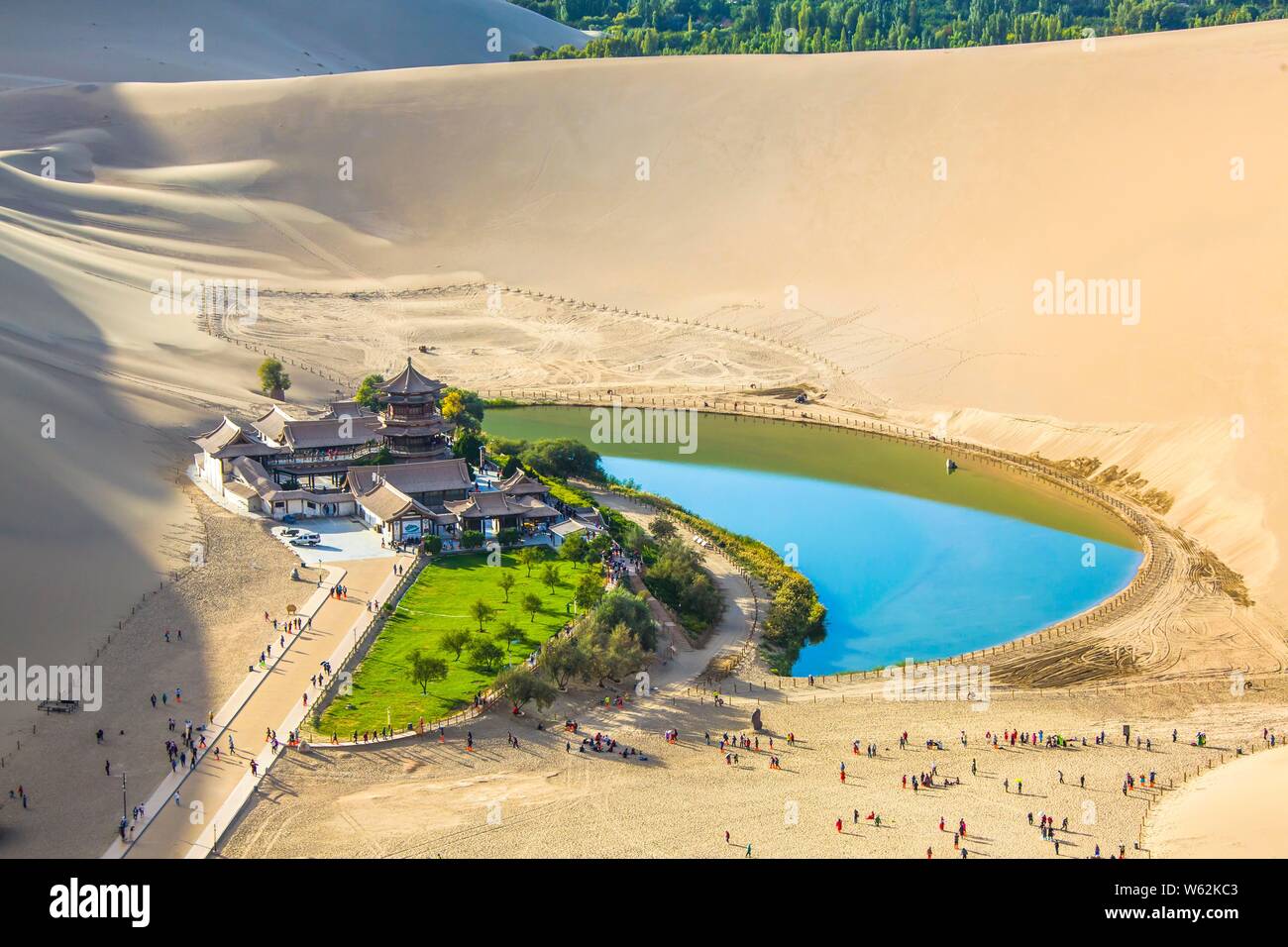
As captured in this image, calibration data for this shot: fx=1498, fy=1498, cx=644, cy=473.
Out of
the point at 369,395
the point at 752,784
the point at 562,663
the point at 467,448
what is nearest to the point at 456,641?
the point at 562,663

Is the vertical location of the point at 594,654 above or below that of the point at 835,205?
below

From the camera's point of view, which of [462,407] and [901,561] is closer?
[901,561]

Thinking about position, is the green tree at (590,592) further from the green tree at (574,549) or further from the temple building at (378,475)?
the temple building at (378,475)

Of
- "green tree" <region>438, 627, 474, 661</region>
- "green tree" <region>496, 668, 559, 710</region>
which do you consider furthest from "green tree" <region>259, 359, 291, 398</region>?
"green tree" <region>496, 668, 559, 710</region>

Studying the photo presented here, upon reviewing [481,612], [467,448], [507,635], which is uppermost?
[467,448]

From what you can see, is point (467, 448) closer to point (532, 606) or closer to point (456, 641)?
point (532, 606)

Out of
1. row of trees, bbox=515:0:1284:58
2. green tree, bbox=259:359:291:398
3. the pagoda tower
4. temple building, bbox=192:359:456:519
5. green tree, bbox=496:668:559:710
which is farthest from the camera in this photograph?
row of trees, bbox=515:0:1284:58

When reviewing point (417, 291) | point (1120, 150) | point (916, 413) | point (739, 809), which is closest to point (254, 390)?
point (417, 291)

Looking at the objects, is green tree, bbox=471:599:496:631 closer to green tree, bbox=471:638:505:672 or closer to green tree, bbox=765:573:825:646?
green tree, bbox=471:638:505:672
